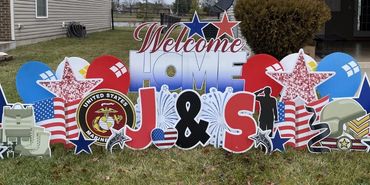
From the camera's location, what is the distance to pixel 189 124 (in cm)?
408

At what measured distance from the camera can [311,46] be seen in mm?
8641

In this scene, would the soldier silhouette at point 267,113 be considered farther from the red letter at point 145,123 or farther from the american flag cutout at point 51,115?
the american flag cutout at point 51,115

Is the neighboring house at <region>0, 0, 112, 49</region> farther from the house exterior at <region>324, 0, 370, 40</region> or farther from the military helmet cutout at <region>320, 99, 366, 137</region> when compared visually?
the military helmet cutout at <region>320, 99, 366, 137</region>

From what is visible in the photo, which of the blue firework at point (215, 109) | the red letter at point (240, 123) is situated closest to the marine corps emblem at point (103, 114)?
the blue firework at point (215, 109)

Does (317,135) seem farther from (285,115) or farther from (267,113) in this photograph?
(267,113)

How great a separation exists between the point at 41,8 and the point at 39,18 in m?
0.52

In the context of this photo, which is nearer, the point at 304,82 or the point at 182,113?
the point at 182,113

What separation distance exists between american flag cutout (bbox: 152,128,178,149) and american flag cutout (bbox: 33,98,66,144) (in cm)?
81

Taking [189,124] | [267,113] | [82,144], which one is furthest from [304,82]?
[82,144]

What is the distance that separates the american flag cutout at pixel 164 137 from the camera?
412cm

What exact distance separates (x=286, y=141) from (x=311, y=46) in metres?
4.97

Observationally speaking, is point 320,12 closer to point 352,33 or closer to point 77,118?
point 77,118

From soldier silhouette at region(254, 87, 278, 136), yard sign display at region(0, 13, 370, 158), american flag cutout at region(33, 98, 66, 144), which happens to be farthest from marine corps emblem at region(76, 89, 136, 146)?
soldier silhouette at region(254, 87, 278, 136)

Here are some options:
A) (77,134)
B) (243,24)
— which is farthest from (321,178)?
(243,24)
